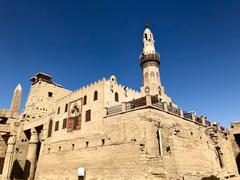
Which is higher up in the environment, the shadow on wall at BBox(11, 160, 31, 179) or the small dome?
the small dome

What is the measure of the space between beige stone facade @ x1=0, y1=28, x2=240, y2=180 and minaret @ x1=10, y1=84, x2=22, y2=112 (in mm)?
138

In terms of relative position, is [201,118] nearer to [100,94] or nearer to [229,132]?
[229,132]

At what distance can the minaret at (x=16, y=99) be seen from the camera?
1186 inches

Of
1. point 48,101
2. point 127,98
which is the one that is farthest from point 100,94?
point 48,101

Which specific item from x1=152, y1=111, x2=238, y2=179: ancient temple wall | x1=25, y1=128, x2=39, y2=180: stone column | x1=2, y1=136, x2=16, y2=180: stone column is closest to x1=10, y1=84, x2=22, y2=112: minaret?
x1=25, y1=128, x2=39, y2=180: stone column

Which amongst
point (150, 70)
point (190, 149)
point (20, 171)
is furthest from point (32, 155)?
point (190, 149)

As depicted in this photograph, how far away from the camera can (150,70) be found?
32.0 meters

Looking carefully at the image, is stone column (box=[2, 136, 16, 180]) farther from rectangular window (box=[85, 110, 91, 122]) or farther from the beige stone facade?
rectangular window (box=[85, 110, 91, 122])

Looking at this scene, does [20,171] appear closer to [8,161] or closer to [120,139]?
[8,161]

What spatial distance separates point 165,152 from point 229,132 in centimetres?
1634

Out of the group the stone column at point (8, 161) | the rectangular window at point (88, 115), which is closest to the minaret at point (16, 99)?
the stone column at point (8, 161)

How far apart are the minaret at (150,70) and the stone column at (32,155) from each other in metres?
18.1

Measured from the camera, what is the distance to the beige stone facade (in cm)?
1769

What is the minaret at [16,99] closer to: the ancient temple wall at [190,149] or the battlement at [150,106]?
the battlement at [150,106]
